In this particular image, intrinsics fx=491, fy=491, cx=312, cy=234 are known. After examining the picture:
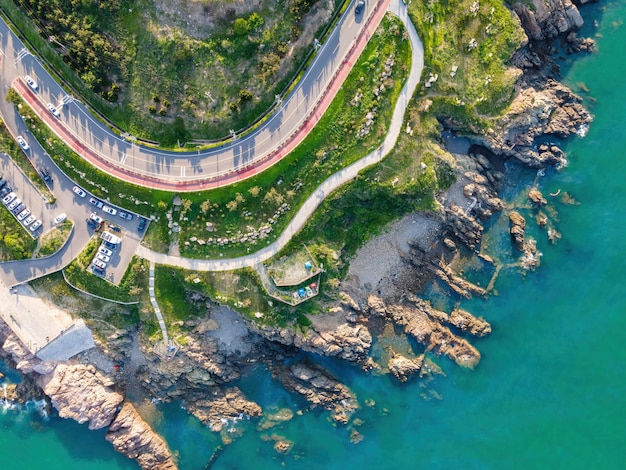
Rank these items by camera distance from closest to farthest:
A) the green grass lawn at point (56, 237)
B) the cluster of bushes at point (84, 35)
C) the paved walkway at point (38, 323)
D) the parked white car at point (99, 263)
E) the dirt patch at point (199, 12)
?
the dirt patch at point (199, 12) → the cluster of bushes at point (84, 35) → the parked white car at point (99, 263) → the green grass lawn at point (56, 237) → the paved walkway at point (38, 323)

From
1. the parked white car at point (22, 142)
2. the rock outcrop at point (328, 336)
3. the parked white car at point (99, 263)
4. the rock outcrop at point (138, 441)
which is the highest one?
the parked white car at point (22, 142)

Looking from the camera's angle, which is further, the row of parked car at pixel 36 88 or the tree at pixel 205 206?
the tree at pixel 205 206

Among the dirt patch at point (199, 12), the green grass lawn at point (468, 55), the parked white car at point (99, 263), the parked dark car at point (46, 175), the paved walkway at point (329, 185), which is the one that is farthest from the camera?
the parked white car at point (99, 263)

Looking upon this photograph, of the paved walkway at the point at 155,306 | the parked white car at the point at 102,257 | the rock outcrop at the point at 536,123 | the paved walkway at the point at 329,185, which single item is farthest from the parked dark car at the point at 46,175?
the rock outcrop at the point at 536,123

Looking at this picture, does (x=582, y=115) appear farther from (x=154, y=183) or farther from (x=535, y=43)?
(x=154, y=183)

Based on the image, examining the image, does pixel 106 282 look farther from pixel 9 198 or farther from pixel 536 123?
pixel 536 123

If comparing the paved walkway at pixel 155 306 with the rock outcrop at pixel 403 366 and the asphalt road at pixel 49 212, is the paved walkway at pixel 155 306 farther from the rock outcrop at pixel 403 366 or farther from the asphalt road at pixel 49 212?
the rock outcrop at pixel 403 366

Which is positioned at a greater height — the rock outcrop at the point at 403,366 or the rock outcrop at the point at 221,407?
the rock outcrop at the point at 403,366

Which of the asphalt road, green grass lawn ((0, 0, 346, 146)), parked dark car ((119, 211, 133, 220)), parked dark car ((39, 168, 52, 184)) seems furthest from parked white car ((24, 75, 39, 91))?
parked dark car ((119, 211, 133, 220))
